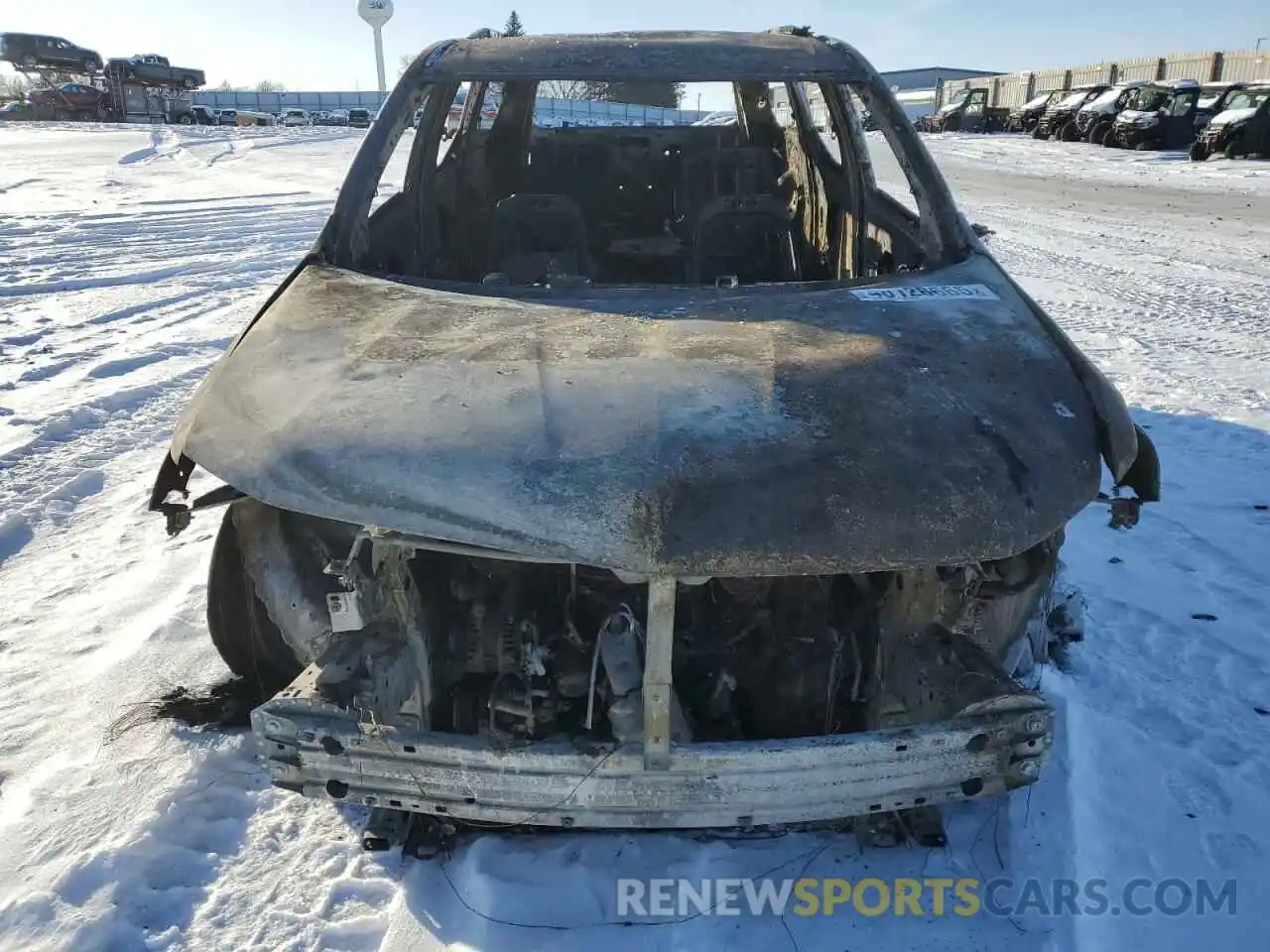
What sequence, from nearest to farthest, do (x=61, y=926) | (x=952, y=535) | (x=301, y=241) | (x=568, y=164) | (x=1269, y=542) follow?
1. (x=952, y=535)
2. (x=61, y=926)
3. (x=1269, y=542)
4. (x=568, y=164)
5. (x=301, y=241)

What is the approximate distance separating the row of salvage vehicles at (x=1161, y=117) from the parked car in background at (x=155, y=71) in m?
35.7

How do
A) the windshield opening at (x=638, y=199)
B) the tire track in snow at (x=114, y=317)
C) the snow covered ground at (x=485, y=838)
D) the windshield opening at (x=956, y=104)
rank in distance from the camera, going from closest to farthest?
→ 1. the snow covered ground at (x=485, y=838)
2. the windshield opening at (x=638, y=199)
3. the tire track in snow at (x=114, y=317)
4. the windshield opening at (x=956, y=104)

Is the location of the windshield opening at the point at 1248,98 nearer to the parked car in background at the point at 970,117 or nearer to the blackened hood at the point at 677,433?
the parked car in background at the point at 970,117

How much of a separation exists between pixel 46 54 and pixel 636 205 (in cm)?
5159

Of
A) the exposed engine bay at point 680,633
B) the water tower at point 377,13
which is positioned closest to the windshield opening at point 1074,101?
the water tower at point 377,13

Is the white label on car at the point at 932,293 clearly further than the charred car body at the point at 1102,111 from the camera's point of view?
No

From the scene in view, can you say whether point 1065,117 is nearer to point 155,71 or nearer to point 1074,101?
point 1074,101

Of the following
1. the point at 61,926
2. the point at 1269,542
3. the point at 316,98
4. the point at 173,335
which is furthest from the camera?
the point at 316,98

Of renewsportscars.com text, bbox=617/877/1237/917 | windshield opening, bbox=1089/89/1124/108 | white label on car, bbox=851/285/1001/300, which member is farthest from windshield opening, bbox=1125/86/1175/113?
renewsportscars.com text, bbox=617/877/1237/917

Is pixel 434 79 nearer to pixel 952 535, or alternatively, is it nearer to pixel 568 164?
pixel 568 164

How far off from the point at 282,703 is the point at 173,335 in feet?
18.5

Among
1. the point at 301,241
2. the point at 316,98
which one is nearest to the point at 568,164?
the point at 301,241

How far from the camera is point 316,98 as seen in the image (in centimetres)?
5644

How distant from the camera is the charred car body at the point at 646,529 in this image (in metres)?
1.86
